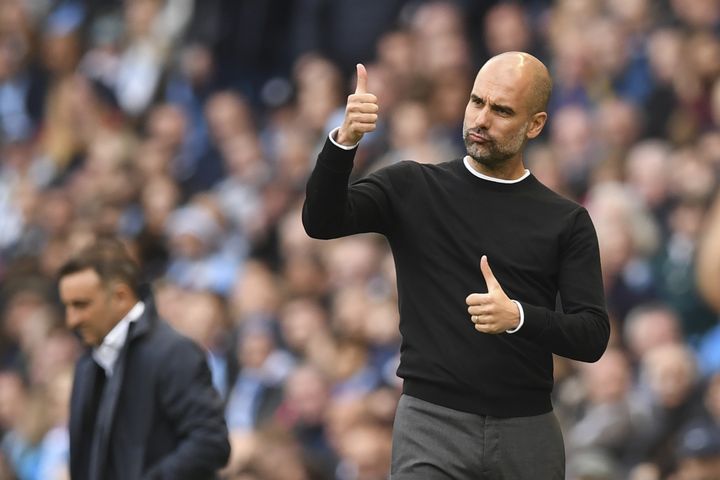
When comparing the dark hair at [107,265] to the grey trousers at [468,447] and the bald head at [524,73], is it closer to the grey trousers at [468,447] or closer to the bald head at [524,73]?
the grey trousers at [468,447]

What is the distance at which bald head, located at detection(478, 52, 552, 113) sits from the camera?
470cm

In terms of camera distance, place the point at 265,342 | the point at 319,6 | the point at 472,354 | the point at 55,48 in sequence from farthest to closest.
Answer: the point at 55,48 → the point at 319,6 → the point at 265,342 → the point at 472,354

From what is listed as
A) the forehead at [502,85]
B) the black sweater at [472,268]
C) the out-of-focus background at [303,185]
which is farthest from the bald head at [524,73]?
the out-of-focus background at [303,185]

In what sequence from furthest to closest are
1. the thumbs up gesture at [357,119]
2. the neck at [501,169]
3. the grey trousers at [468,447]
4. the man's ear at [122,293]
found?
the man's ear at [122,293] < the neck at [501,169] < the grey trousers at [468,447] < the thumbs up gesture at [357,119]

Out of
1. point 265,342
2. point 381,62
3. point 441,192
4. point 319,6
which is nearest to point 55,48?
point 319,6

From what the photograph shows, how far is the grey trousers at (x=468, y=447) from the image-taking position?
4.61 meters

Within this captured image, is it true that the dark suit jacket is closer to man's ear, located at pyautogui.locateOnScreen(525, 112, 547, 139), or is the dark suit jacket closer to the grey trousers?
the grey trousers

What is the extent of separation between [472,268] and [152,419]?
4.79 feet

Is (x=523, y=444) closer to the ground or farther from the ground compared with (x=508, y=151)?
closer to the ground

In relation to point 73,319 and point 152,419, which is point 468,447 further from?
point 73,319

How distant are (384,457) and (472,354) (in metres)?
3.58

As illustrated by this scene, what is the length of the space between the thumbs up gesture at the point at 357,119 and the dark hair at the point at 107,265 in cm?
156

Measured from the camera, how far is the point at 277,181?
11820 millimetres

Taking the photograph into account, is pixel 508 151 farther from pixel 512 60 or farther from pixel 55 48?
pixel 55 48
